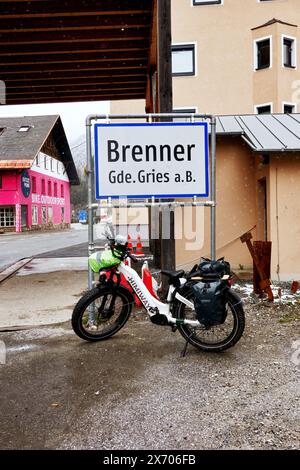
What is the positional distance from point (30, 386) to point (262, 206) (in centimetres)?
768

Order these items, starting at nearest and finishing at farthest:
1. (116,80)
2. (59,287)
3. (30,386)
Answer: (30,386)
(59,287)
(116,80)

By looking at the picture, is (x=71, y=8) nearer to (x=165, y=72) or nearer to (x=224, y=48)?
(x=165, y=72)

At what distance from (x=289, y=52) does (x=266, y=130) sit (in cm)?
1577

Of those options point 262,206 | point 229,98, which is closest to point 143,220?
point 229,98

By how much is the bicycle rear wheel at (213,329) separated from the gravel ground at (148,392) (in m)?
0.12

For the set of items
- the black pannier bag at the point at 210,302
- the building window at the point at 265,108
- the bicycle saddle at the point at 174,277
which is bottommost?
the black pannier bag at the point at 210,302

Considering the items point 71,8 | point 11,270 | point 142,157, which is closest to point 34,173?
point 11,270

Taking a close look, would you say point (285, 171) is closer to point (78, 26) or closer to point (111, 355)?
point (78, 26)

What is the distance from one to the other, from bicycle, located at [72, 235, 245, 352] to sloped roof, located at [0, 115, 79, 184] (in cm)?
3279

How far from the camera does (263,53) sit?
22812mm

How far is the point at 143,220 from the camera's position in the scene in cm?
2320

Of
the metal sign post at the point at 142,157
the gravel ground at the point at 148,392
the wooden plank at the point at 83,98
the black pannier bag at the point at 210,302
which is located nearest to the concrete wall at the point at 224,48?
the wooden plank at the point at 83,98

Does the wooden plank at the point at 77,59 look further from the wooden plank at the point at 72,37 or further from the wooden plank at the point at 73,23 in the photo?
the wooden plank at the point at 73,23

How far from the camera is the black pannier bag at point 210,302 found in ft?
14.0
